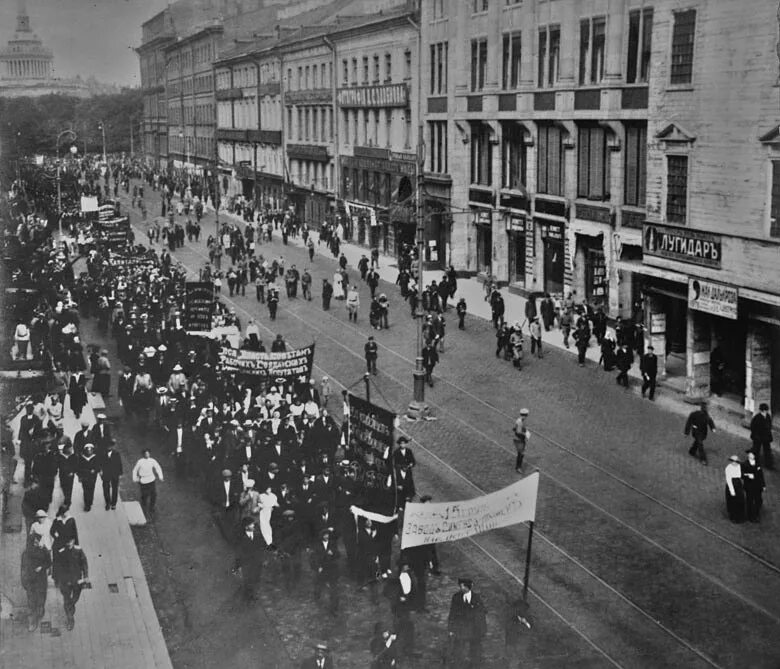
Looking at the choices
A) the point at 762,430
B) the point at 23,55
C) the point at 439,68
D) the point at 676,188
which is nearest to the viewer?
the point at 23,55

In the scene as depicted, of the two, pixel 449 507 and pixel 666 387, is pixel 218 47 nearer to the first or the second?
pixel 666 387

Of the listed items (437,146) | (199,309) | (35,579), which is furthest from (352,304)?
(35,579)

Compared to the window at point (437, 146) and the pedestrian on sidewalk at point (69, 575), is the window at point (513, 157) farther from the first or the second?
the pedestrian on sidewalk at point (69, 575)

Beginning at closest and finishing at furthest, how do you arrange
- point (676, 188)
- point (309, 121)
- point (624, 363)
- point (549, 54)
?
point (676, 188), point (624, 363), point (549, 54), point (309, 121)

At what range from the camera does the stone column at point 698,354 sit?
31.2 meters

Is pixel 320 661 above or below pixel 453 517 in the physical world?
below

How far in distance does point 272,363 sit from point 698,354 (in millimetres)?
11390

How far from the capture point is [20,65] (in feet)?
66.7

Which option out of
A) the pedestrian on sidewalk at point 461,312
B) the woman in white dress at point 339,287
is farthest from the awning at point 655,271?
the woman in white dress at point 339,287

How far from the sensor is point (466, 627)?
15273 mm

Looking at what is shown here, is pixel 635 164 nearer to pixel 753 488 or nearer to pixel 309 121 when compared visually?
pixel 753 488

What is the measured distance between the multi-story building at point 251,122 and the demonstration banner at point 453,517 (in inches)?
2779

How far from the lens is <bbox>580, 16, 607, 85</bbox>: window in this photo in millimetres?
43344

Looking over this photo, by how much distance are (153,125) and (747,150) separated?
100m
